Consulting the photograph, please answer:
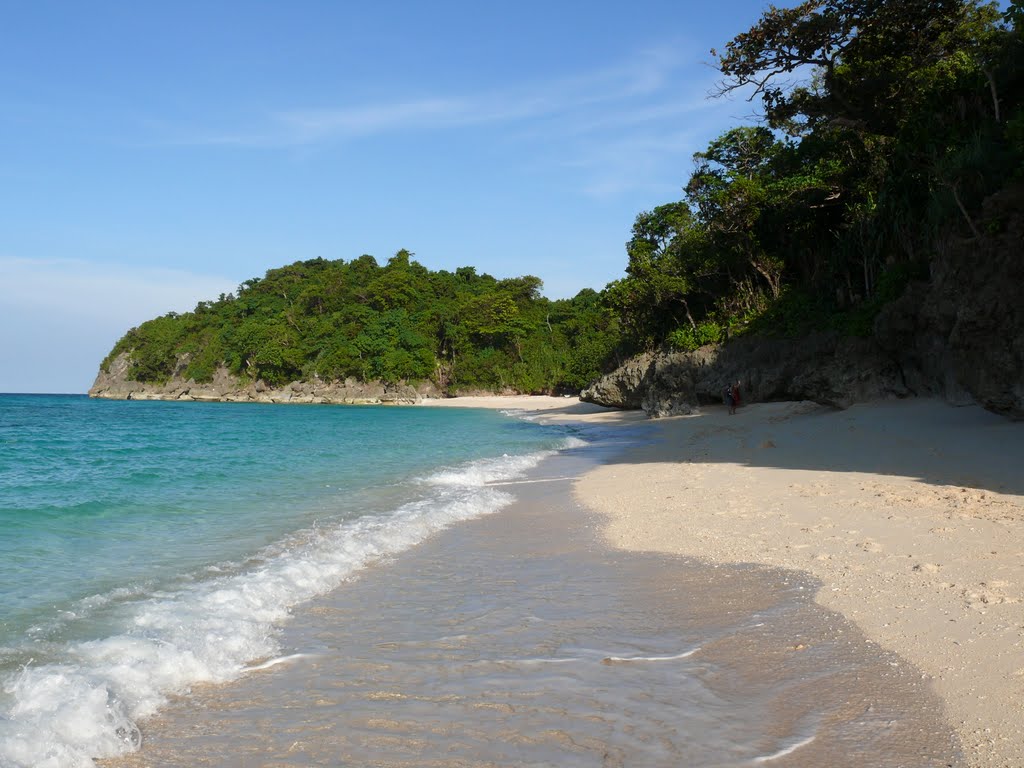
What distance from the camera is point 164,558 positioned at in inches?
288

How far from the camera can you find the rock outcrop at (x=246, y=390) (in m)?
78.3

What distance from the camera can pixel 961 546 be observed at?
5.68m

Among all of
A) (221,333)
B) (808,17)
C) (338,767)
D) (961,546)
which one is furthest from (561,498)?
(221,333)

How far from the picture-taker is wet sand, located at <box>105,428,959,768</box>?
10.1 ft

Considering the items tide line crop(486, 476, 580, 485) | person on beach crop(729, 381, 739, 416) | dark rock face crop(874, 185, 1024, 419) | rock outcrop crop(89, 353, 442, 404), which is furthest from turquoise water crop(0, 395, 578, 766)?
rock outcrop crop(89, 353, 442, 404)

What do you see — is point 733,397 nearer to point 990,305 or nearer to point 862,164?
point 862,164

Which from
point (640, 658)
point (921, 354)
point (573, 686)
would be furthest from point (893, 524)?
point (921, 354)

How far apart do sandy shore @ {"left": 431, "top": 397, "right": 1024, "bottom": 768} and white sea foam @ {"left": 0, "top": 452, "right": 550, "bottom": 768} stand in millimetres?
3293

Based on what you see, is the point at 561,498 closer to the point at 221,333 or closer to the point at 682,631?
the point at 682,631

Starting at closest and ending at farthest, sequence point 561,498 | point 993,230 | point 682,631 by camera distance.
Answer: point 682,631 → point 561,498 → point 993,230

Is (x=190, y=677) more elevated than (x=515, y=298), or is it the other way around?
(x=515, y=298)

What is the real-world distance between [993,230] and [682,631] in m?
11.1

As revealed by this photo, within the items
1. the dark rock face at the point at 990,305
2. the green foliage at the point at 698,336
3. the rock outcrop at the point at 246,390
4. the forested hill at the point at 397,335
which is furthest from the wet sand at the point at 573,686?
the rock outcrop at the point at 246,390

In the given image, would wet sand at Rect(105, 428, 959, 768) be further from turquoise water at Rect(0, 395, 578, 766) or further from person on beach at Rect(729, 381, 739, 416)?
person on beach at Rect(729, 381, 739, 416)
